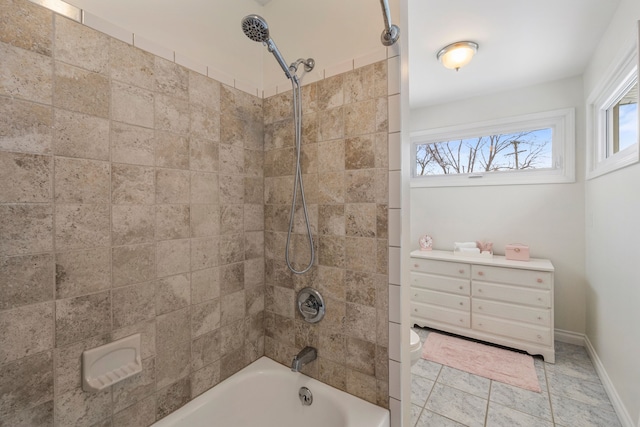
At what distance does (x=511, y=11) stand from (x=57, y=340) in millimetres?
2786

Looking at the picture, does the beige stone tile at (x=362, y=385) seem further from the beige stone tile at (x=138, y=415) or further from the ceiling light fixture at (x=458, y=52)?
the ceiling light fixture at (x=458, y=52)

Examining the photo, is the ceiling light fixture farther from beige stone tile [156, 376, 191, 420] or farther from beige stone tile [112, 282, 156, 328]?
beige stone tile [156, 376, 191, 420]

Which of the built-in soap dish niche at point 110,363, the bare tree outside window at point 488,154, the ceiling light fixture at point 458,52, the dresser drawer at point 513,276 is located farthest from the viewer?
the bare tree outside window at point 488,154

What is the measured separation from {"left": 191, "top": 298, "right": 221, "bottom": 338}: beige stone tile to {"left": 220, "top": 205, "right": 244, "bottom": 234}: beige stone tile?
338 mm

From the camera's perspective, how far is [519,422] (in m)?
1.63

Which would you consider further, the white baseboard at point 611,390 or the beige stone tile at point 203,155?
the white baseboard at point 611,390

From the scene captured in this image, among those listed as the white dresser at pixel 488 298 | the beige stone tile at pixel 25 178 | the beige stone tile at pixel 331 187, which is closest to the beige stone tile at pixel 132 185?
the beige stone tile at pixel 25 178

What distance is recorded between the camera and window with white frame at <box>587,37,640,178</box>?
160cm

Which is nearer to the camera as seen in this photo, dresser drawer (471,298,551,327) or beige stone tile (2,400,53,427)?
beige stone tile (2,400,53,427)

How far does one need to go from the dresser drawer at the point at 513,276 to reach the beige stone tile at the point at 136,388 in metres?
2.61

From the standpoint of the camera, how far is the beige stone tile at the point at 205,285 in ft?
3.82

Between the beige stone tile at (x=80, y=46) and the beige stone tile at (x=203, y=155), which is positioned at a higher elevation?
the beige stone tile at (x=80, y=46)

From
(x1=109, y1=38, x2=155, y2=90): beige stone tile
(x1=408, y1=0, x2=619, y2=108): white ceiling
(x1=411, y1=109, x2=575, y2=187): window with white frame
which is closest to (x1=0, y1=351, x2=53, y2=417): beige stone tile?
(x1=109, y1=38, x2=155, y2=90): beige stone tile

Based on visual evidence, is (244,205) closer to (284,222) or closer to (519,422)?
(284,222)
